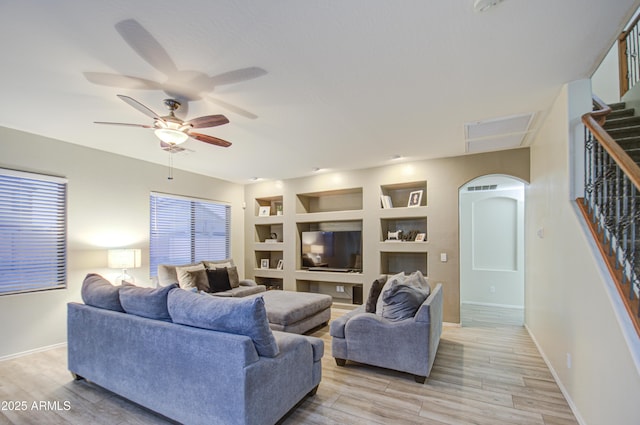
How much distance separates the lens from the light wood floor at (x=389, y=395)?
2279mm

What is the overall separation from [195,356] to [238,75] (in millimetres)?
2140

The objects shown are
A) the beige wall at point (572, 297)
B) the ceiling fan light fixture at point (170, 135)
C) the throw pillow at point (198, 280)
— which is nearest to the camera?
the beige wall at point (572, 297)

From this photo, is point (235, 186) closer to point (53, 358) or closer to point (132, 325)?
point (53, 358)

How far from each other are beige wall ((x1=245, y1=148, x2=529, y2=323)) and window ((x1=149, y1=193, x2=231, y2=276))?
2.36m

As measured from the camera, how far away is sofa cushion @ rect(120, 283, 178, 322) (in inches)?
92.4

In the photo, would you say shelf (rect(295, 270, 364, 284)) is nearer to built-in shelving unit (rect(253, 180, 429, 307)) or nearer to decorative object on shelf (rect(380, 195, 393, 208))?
built-in shelving unit (rect(253, 180, 429, 307))

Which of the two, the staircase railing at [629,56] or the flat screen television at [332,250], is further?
the flat screen television at [332,250]

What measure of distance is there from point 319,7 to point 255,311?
1917 mm

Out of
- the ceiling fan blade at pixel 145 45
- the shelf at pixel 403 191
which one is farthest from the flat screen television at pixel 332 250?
the ceiling fan blade at pixel 145 45

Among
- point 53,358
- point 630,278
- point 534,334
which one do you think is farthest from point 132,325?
point 534,334

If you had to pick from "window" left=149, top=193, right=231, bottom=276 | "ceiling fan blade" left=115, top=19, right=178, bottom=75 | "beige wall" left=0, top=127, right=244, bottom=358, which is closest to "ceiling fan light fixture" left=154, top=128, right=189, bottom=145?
"ceiling fan blade" left=115, top=19, right=178, bottom=75

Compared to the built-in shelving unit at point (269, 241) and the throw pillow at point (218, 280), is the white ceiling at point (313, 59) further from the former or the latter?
the built-in shelving unit at point (269, 241)

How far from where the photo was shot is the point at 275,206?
6.98m

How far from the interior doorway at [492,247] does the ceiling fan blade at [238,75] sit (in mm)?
4649
